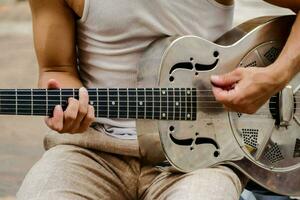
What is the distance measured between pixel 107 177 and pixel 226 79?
1.29 feet

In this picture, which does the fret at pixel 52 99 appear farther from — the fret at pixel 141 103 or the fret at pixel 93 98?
the fret at pixel 141 103

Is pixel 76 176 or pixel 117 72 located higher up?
pixel 117 72

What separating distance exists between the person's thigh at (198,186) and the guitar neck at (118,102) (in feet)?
0.51

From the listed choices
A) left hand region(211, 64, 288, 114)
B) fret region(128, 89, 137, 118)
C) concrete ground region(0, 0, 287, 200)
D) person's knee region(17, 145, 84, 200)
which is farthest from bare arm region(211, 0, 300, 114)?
concrete ground region(0, 0, 287, 200)

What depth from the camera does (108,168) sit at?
2.02 metres

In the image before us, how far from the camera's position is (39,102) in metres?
1.80

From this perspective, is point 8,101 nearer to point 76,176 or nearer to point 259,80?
point 76,176

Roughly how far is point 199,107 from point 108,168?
284 mm

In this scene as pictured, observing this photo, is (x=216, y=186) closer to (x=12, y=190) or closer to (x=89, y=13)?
(x=89, y=13)

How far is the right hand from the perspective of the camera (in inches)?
71.6

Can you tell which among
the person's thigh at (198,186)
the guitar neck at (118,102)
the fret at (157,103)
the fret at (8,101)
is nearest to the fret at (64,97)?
the guitar neck at (118,102)

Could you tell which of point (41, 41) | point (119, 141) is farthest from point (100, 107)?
point (41, 41)

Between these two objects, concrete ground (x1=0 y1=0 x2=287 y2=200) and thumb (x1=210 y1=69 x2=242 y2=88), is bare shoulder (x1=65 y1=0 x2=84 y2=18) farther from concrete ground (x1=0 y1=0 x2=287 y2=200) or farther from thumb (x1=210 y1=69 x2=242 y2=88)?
concrete ground (x1=0 y1=0 x2=287 y2=200)

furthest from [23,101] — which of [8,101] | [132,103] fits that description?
[132,103]
